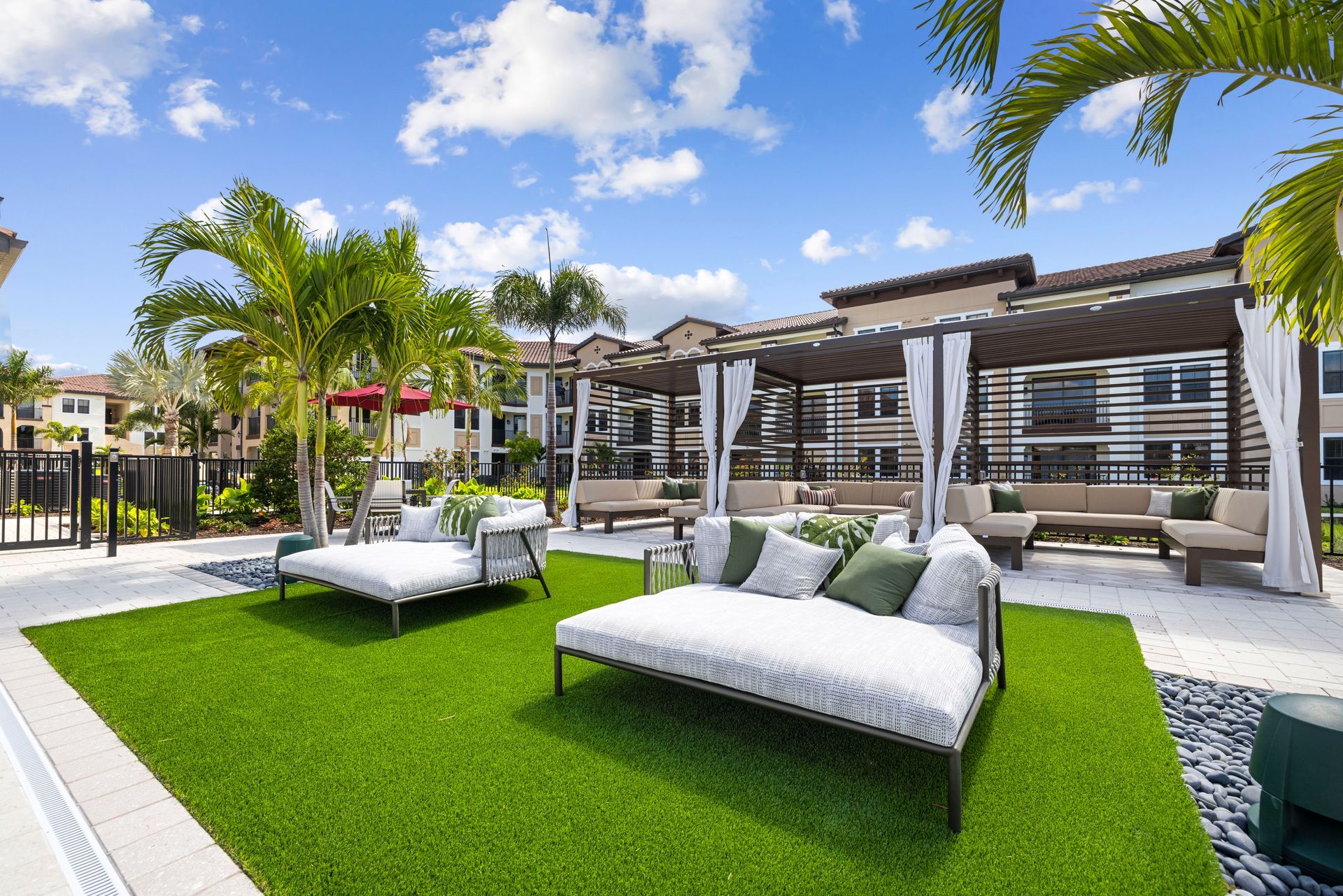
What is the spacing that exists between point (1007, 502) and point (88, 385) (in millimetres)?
53026

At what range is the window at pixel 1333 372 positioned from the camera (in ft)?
57.1

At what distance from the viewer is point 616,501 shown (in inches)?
432

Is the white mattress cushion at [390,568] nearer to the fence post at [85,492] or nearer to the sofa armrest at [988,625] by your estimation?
the sofa armrest at [988,625]

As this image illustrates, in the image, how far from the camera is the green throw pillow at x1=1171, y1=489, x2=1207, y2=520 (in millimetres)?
7340

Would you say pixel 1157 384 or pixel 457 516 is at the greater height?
pixel 1157 384

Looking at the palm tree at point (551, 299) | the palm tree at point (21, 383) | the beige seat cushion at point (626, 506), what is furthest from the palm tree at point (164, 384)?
the beige seat cushion at point (626, 506)

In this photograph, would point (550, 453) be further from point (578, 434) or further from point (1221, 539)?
point (1221, 539)

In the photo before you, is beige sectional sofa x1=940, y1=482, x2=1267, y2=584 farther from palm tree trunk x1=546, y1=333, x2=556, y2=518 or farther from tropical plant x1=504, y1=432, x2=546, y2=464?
tropical plant x1=504, y1=432, x2=546, y2=464

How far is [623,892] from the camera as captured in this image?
1.61 meters

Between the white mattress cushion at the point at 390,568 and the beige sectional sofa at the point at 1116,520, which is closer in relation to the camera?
the white mattress cushion at the point at 390,568

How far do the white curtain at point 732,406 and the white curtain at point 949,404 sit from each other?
2813 mm

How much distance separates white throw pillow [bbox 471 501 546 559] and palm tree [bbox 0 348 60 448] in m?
28.7

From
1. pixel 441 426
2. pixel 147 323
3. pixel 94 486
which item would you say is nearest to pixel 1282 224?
pixel 147 323

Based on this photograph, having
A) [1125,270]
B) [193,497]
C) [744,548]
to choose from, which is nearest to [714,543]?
[744,548]
